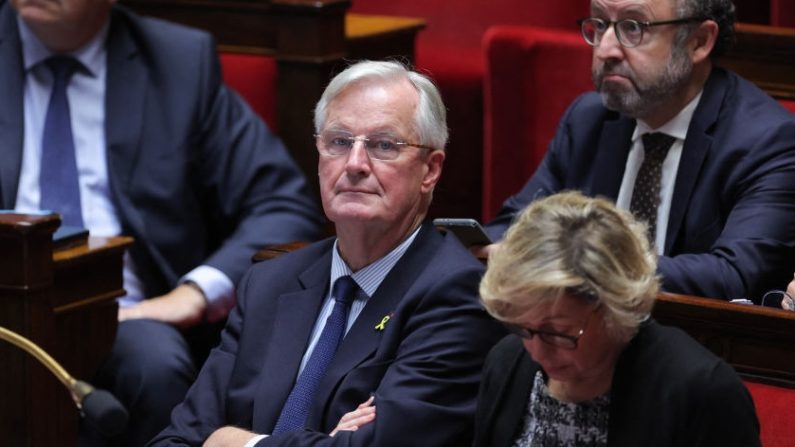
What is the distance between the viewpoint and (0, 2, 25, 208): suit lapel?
7.99 feet

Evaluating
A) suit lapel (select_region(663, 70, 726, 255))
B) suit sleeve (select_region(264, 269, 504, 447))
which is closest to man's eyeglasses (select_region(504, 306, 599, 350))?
suit sleeve (select_region(264, 269, 504, 447))

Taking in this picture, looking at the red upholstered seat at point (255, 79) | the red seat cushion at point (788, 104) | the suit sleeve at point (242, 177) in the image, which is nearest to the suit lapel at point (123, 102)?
the suit sleeve at point (242, 177)

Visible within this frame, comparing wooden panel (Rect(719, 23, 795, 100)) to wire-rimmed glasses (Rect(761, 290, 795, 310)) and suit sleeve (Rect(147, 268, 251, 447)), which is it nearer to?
wire-rimmed glasses (Rect(761, 290, 795, 310))

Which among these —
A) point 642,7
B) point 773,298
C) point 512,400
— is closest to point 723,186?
point 773,298

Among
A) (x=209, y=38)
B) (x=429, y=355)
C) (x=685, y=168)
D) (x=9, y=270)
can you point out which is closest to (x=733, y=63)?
(x=685, y=168)

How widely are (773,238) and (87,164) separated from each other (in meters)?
1.20

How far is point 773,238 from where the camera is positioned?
1968mm

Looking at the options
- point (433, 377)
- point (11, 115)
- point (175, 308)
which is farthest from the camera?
point (11, 115)

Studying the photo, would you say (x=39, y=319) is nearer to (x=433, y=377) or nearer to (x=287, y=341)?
(x=287, y=341)

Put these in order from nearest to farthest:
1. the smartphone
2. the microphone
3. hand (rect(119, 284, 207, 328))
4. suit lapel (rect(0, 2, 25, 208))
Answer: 1. the microphone
2. the smartphone
3. hand (rect(119, 284, 207, 328))
4. suit lapel (rect(0, 2, 25, 208))

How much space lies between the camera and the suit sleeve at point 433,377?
156 cm

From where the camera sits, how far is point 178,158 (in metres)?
2.49

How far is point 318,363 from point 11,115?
1026 millimetres

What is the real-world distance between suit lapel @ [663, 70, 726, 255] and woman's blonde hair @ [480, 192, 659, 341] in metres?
0.65
